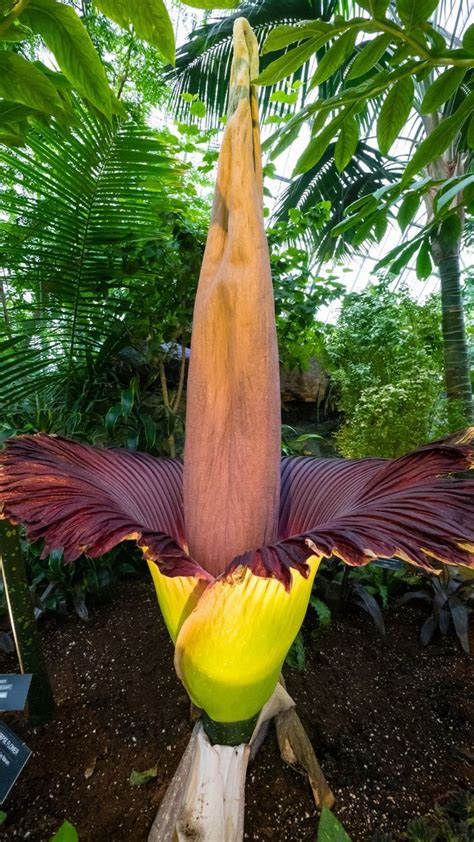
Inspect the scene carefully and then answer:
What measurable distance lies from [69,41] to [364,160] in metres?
5.92

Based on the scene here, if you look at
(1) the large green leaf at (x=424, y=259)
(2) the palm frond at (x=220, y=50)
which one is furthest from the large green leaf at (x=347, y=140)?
(2) the palm frond at (x=220, y=50)

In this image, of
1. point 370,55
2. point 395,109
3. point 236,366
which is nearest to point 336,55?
point 370,55

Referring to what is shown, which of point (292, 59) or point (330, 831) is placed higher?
→ point (292, 59)

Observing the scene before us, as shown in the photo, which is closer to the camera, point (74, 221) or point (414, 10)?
point (414, 10)

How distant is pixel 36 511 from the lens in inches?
18.3

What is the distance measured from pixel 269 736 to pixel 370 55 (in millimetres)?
1306

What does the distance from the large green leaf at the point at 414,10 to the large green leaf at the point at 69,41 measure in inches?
17.9

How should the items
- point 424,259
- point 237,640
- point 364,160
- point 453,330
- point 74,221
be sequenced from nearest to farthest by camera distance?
point 237,640 < point 424,259 < point 74,221 < point 453,330 < point 364,160

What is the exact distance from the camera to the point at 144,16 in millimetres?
496

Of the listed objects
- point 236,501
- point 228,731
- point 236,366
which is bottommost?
point 228,731

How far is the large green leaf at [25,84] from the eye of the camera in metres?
0.63

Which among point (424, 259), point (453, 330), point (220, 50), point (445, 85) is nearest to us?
point (445, 85)

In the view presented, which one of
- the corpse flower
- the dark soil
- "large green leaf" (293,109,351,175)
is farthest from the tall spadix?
the dark soil

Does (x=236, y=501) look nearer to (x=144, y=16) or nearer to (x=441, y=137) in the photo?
(x=144, y=16)
